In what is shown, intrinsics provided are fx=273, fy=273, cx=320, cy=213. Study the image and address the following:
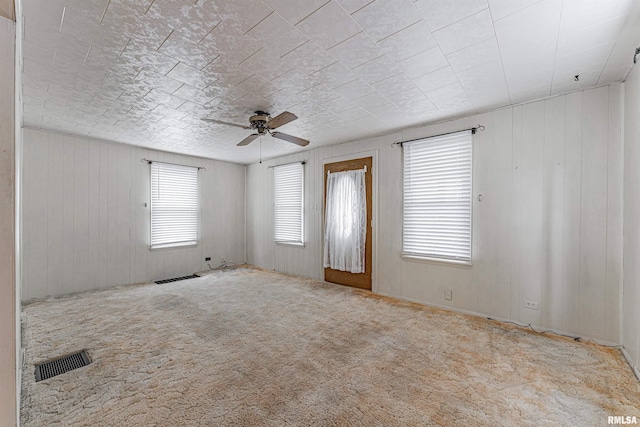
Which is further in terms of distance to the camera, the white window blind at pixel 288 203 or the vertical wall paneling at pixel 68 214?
the white window blind at pixel 288 203

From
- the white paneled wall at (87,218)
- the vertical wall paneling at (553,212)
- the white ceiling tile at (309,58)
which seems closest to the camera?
the white ceiling tile at (309,58)

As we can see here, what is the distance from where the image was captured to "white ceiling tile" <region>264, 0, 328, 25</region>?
66.3 inches

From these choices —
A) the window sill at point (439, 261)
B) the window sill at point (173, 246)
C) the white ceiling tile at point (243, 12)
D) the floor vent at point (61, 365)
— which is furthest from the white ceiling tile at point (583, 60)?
the window sill at point (173, 246)

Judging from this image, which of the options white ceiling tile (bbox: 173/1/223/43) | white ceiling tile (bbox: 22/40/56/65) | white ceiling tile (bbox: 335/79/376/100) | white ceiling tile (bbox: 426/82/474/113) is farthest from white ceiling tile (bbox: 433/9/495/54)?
white ceiling tile (bbox: 22/40/56/65)

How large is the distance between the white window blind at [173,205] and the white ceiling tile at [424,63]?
16.6ft

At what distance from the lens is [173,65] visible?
7.77 feet

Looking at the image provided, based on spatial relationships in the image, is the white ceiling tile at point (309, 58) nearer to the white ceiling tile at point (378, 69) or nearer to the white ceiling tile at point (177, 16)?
the white ceiling tile at point (378, 69)

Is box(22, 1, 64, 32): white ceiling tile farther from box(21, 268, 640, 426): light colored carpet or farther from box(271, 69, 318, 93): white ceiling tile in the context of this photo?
box(21, 268, 640, 426): light colored carpet

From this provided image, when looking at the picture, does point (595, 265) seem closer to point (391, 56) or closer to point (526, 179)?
point (526, 179)

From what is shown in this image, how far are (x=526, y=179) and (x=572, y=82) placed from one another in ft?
3.39

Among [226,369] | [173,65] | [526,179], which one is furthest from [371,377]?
[173,65]

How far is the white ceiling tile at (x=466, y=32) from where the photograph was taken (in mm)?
1821

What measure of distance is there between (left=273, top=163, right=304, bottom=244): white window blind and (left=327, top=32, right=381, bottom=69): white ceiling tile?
136 inches

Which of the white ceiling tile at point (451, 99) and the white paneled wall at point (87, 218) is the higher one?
the white ceiling tile at point (451, 99)
